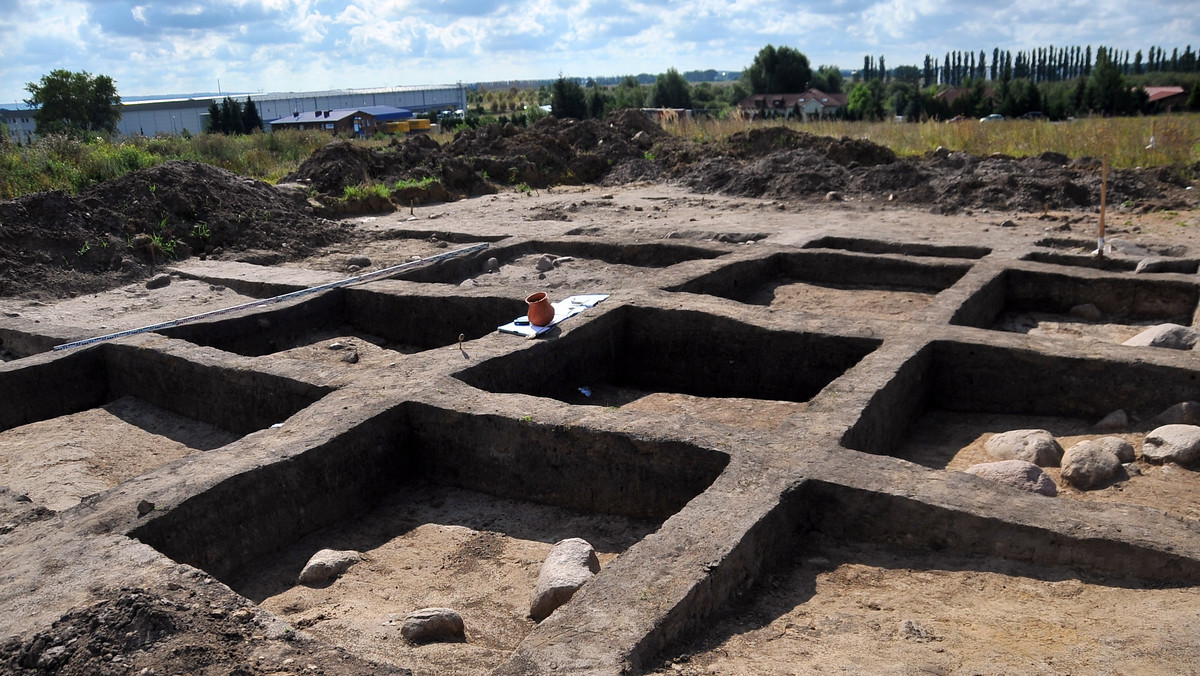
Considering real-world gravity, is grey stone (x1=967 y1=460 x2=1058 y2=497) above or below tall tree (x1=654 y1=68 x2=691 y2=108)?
below

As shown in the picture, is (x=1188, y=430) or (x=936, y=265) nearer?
(x=1188, y=430)

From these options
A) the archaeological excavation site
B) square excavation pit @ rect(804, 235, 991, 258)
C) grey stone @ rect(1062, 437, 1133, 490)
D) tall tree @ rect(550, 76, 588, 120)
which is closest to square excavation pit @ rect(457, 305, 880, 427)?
the archaeological excavation site

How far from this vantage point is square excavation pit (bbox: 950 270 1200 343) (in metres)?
6.38

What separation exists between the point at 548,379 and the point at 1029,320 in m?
3.94

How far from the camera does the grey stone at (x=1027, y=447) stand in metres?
4.16

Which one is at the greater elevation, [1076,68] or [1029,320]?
[1076,68]

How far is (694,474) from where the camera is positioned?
3797 millimetres

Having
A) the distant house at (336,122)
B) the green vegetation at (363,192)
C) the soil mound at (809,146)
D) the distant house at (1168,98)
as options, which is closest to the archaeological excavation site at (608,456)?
the green vegetation at (363,192)

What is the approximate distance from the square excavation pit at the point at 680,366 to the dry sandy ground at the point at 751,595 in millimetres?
64

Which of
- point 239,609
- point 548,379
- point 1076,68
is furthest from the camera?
point 1076,68

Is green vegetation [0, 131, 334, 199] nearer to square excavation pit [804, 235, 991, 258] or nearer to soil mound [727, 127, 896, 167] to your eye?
soil mound [727, 127, 896, 167]

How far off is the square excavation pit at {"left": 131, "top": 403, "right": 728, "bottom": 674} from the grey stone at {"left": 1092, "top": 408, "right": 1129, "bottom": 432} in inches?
92.3

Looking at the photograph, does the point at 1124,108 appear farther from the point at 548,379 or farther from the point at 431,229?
the point at 548,379

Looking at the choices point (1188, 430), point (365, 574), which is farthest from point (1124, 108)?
point (365, 574)
